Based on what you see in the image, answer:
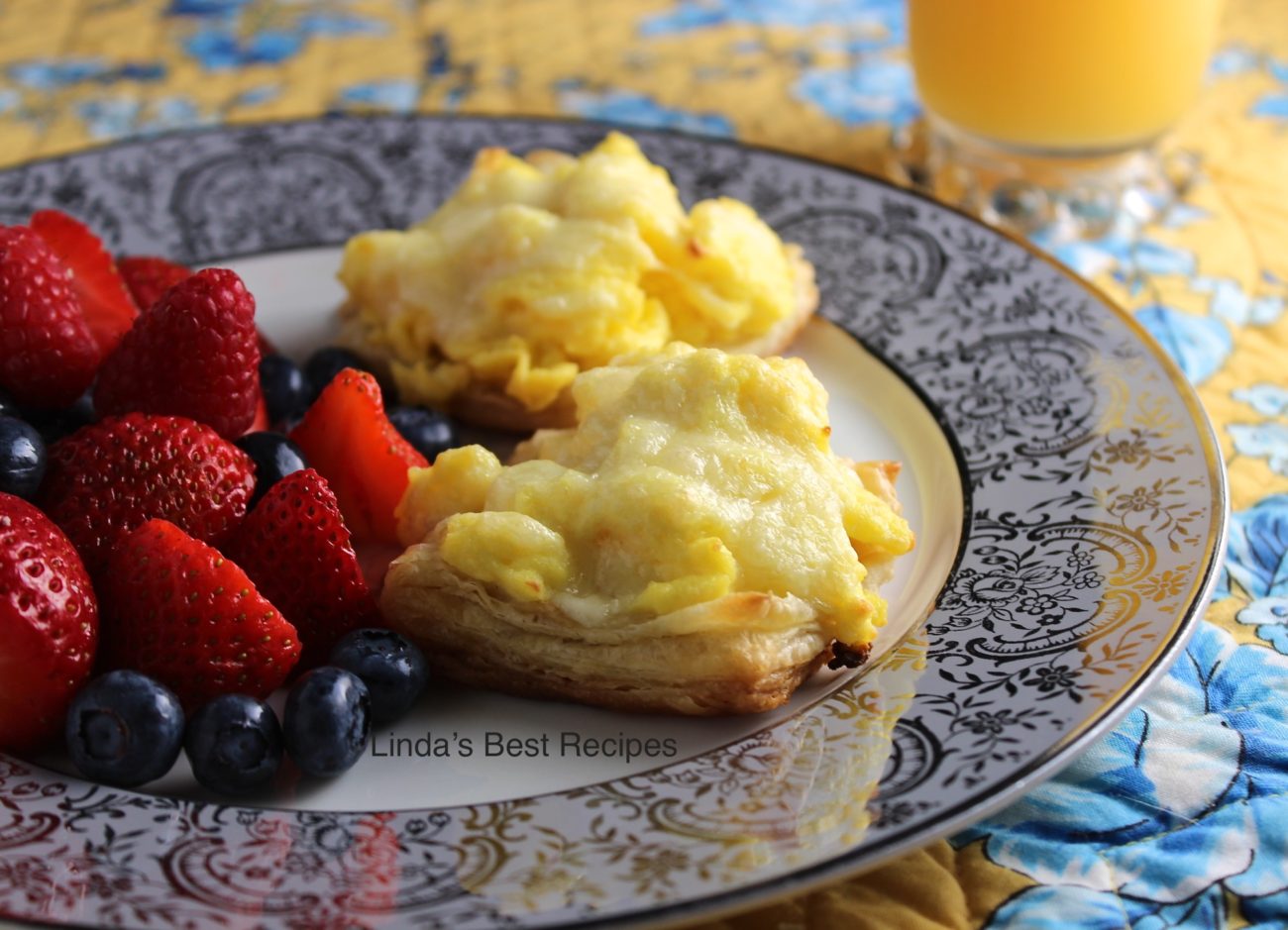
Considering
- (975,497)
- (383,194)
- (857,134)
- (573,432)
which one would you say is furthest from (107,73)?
(975,497)

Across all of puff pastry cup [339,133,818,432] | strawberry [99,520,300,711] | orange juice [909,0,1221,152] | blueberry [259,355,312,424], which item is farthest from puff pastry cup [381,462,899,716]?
orange juice [909,0,1221,152]

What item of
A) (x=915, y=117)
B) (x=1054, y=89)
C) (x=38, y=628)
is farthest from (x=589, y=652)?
(x=915, y=117)

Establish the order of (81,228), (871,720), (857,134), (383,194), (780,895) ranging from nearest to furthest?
(780,895)
(871,720)
(81,228)
(383,194)
(857,134)

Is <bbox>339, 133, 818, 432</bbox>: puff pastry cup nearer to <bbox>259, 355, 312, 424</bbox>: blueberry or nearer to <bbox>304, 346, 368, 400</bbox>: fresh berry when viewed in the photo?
<bbox>304, 346, 368, 400</bbox>: fresh berry

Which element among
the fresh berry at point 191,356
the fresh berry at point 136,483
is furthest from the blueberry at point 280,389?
the fresh berry at point 136,483

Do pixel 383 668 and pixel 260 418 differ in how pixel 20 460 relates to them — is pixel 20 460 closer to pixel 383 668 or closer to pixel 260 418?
pixel 260 418

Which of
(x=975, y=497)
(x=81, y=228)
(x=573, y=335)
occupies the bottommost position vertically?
(x=975, y=497)

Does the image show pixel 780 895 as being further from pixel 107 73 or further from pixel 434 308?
pixel 107 73
